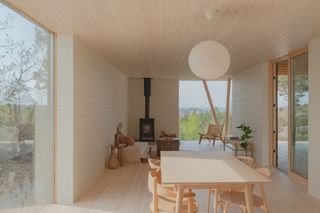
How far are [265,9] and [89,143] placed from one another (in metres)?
3.25

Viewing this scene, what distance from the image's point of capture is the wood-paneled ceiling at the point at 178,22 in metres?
2.75

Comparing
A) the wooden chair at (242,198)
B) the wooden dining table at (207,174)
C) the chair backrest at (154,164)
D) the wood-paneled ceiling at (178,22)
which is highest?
the wood-paneled ceiling at (178,22)

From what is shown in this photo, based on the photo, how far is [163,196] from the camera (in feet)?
8.55

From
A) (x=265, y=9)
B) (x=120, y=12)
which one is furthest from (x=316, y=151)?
(x=120, y=12)

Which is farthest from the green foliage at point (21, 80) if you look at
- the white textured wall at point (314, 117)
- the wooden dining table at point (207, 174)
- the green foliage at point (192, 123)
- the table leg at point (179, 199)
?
the green foliage at point (192, 123)

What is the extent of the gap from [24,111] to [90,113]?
168cm

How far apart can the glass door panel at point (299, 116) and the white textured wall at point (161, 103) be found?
19.5ft

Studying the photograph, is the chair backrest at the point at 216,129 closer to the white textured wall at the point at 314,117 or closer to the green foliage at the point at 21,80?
the white textured wall at the point at 314,117

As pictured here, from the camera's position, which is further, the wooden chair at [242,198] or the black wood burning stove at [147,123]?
the black wood burning stove at [147,123]

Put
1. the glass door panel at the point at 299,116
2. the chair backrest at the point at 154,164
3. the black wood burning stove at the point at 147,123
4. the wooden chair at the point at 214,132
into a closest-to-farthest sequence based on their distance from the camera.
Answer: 1. the chair backrest at the point at 154,164
2. the glass door panel at the point at 299,116
3. the wooden chair at the point at 214,132
4. the black wood burning stove at the point at 147,123

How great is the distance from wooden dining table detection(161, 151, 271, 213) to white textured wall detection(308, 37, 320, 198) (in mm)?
1664

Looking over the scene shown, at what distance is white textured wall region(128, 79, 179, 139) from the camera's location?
35.5ft

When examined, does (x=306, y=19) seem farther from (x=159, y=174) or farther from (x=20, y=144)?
(x=20, y=144)

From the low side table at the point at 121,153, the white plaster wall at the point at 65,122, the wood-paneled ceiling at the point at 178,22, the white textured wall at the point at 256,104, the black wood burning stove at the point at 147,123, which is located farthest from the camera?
the black wood burning stove at the point at 147,123
